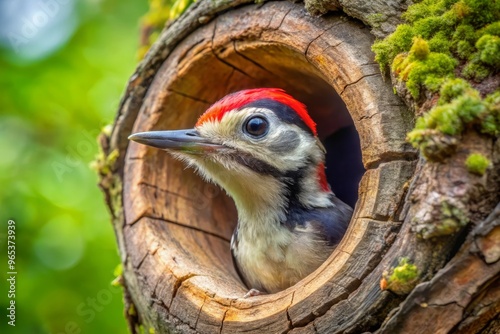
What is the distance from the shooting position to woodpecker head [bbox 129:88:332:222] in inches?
130

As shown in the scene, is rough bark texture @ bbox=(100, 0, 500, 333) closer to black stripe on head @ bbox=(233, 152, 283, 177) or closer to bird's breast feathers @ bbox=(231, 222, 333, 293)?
bird's breast feathers @ bbox=(231, 222, 333, 293)

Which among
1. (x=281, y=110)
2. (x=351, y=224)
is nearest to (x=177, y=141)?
(x=281, y=110)

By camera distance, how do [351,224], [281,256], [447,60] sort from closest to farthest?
[447,60], [351,224], [281,256]

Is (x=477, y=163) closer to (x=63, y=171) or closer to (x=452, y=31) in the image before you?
(x=452, y=31)

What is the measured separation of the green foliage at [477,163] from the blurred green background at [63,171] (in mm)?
3175

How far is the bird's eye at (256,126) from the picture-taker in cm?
332

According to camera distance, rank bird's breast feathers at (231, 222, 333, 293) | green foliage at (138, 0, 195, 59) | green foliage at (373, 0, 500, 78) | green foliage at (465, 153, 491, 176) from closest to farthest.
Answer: green foliage at (465, 153, 491, 176) < green foliage at (373, 0, 500, 78) < bird's breast feathers at (231, 222, 333, 293) < green foliage at (138, 0, 195, 59)

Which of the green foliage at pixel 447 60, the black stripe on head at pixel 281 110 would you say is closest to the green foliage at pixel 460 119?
the green foliage at pixel 447 60

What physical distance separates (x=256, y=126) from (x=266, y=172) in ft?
0.84

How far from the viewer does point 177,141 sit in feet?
10.7

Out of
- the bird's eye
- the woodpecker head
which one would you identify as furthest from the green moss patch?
the bird's eye

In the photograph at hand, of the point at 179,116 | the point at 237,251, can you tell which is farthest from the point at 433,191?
the point at 179,116

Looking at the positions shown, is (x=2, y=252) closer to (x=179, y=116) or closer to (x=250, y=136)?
(x=179, y=116)

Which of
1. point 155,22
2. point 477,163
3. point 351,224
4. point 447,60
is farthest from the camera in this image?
point 155,22
